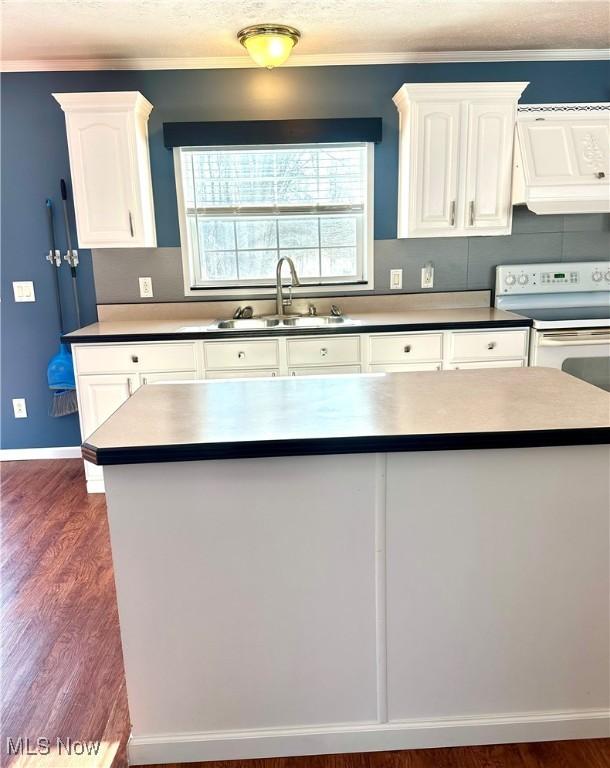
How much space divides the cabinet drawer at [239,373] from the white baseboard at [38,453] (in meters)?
1.33

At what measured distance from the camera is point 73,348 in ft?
9.81

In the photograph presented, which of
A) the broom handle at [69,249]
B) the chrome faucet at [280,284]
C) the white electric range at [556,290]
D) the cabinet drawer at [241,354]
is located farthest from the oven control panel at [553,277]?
the broom handle at [69,249]

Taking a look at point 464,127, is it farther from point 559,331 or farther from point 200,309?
point 200,309

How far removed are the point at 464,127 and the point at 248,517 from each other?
9.01ft

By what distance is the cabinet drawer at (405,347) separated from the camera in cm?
307

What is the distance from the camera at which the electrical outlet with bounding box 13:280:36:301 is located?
3.52m

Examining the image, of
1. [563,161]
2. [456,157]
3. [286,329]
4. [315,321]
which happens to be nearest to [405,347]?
[315,321]

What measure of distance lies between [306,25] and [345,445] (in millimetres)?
2521

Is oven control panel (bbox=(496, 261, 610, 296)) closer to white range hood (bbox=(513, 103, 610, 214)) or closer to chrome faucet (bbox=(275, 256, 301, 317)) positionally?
white range hood (bbox=(513, 103, 610, 214))

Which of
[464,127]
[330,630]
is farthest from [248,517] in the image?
[464,127]

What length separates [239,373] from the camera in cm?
306

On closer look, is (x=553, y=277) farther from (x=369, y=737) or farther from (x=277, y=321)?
(x=369, y=737)

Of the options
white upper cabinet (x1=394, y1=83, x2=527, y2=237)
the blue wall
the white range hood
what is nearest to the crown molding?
the blue wall

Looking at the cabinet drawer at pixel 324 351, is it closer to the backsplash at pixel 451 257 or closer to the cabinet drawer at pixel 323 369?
the cabinet drawer at pixel 323 369
